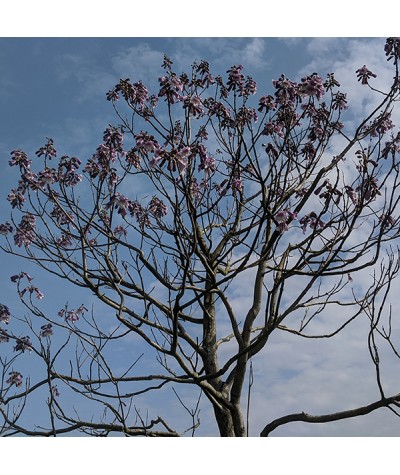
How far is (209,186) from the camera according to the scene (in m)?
5.46

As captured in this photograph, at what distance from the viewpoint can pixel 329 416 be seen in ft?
14.6

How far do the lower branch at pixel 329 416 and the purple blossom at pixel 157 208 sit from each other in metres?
1.97

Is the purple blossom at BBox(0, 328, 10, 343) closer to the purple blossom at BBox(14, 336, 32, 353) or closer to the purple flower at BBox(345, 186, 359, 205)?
the purple blossom at BBox(14, 336, 32, 353)

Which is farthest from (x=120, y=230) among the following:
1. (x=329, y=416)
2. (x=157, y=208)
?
(x=329, y=416)

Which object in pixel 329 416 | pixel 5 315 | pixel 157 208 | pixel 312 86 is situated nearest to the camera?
pixel 329 416

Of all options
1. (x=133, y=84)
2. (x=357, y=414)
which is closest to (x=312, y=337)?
(x=357, y=414)

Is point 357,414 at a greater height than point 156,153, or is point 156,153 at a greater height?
point 156,153

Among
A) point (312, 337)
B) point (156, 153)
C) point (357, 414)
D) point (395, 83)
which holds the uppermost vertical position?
point (395, 83)

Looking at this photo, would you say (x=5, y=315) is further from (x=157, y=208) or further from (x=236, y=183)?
(x=236, y=183)

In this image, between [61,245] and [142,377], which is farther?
[61,245]

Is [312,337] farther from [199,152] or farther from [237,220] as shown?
[199,152]

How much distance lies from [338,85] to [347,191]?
3.55ft

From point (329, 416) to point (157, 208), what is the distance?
2203mm

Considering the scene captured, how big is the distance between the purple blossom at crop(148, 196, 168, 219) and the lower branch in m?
1.97
